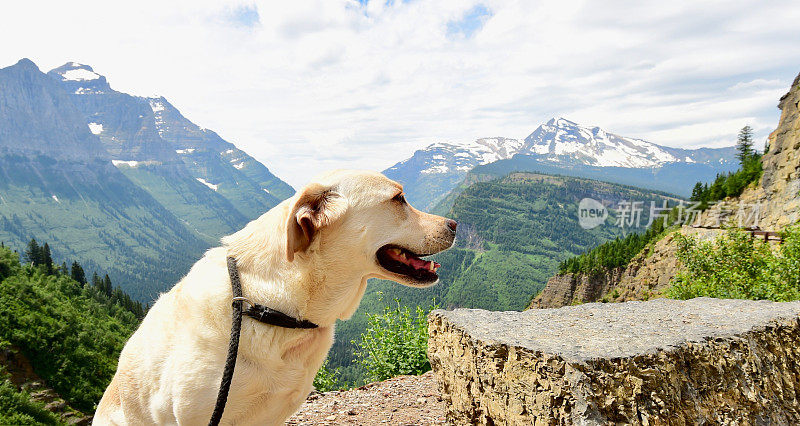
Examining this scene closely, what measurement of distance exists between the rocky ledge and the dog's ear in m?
1.99

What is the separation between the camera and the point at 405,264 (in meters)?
2.91

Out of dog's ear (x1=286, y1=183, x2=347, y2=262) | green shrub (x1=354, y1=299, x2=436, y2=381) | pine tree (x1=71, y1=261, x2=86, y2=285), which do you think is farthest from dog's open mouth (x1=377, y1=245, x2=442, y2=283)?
pine tree (x1=71, y1=261, x2=86, y2=285)

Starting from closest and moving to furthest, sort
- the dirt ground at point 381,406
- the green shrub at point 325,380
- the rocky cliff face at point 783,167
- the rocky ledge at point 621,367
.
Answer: the rocky ledge at point 621,367
the dirt ground at point 381,406
the green shrub at point 325,380
the rocky cliff face at point 783,167

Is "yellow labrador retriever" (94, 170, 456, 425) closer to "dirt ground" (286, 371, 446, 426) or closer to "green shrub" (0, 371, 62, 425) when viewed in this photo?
"dirt ground" (286, 371, 446, 426)

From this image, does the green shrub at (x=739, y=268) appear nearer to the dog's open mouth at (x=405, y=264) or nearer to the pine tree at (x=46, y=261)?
the dog's open mouth at (x=405, y=264)

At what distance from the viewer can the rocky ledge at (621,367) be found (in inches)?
130

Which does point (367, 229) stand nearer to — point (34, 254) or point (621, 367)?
point (621, 367)

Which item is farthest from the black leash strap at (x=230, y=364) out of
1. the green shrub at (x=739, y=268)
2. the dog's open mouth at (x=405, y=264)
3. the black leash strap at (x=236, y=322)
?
the green shrub at (x=739, y=268)

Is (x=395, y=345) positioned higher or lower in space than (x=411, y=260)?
lower

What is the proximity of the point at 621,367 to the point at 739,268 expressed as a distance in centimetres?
1232

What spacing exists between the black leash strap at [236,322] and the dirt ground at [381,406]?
14.2 feet

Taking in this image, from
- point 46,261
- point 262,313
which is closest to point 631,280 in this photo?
point 262,313

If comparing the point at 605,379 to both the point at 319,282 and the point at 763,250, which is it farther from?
the point at 763,250

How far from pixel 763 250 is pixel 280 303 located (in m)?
15.2
